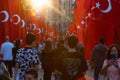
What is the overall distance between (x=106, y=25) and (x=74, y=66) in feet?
7.87

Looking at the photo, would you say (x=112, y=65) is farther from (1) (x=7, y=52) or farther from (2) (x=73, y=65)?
(1) (x=7, y=52)

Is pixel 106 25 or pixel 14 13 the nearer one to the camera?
pixel 106 25

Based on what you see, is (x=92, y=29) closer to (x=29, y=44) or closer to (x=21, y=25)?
(x=29, y=44)

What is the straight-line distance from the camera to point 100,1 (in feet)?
39.2

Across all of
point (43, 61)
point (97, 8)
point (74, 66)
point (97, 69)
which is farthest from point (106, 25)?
point (97, 69)

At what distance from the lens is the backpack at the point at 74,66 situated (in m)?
9.90

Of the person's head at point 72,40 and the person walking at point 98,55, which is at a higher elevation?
the person's head at point 72,40

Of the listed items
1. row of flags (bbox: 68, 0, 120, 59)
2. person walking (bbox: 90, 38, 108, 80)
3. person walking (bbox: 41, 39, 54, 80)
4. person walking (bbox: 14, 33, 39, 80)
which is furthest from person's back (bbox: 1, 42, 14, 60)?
person walking (bbox: 14, 33, 39, 80)

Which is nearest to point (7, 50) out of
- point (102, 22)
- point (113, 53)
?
point (102, 22)

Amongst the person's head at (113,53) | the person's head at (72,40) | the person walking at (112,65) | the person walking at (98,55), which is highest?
the person's head at (72,40)

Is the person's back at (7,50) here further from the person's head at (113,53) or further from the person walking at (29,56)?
the person's head at (113,53)

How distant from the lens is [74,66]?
990cm

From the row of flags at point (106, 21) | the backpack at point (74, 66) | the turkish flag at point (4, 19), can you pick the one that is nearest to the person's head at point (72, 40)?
the backpack at point (74, 66)

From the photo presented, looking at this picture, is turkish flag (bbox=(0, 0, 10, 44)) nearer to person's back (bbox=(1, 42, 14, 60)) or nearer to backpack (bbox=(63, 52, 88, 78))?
person's back (bbox=(1, 42, 14, 60))
